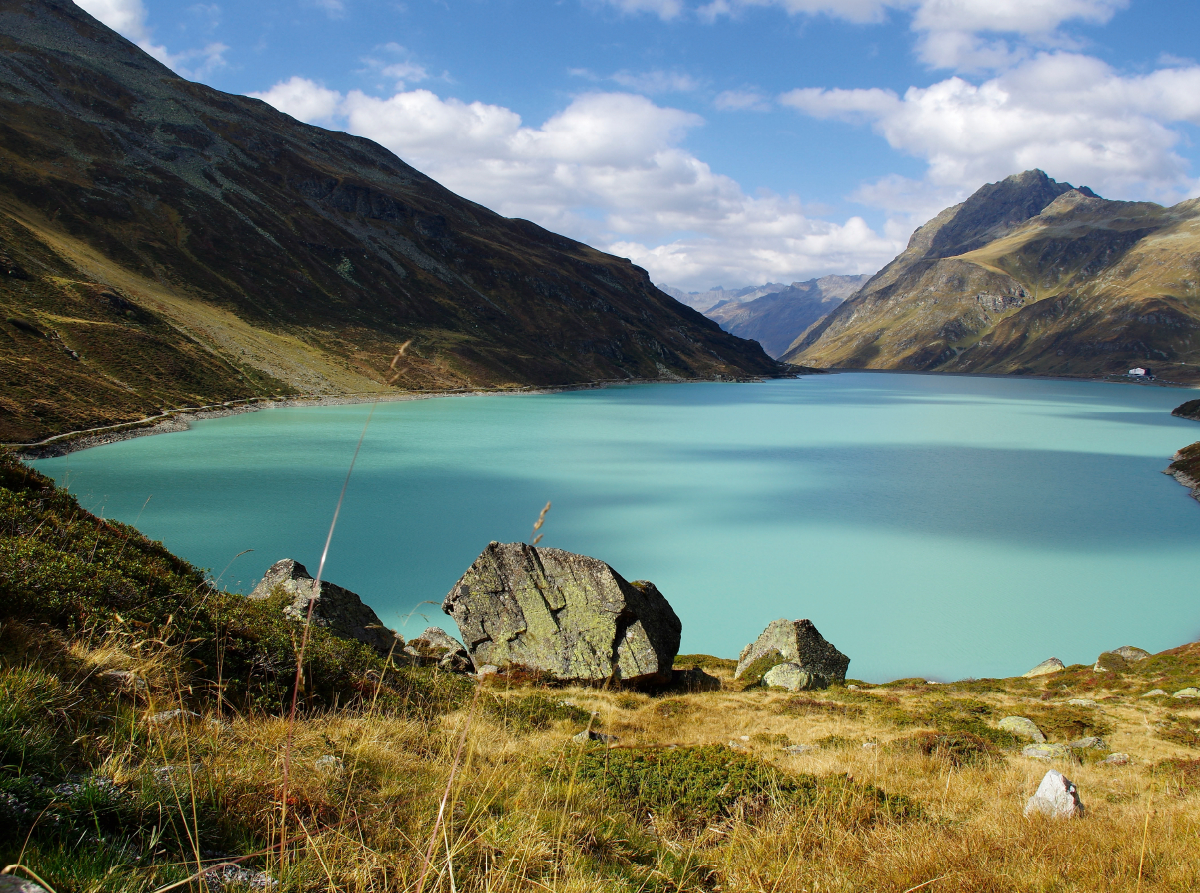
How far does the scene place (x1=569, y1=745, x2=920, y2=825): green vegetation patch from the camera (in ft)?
16.7

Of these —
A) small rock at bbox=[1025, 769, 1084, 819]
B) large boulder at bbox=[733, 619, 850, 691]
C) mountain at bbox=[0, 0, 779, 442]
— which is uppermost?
mountain at bbox=[0, 0, 779, 442]

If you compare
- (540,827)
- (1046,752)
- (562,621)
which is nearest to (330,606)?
(562,621)

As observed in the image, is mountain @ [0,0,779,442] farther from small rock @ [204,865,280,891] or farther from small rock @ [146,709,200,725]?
small rock @ [204,865,280,891]

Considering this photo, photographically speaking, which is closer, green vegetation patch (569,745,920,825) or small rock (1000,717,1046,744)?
green vegetation patch (569,745,920,825)

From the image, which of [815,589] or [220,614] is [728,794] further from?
[815,589]

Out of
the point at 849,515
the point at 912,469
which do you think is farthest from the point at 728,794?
the point at 912,469

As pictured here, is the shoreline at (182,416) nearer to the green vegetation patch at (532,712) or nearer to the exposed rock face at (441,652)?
the green vegetation patch at (532,712)

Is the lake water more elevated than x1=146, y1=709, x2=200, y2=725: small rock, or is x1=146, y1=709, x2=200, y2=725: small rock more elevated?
x1=146, y1=709, x2=200, y2=725: small rock

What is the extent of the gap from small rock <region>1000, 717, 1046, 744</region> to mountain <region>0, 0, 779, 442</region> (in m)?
37.9

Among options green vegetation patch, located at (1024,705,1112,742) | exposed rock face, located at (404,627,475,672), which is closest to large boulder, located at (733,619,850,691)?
green vegetation patch, located at (1024,705,1112,742)

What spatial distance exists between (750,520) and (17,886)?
35062 mm

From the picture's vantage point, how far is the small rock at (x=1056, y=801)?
5.03 m

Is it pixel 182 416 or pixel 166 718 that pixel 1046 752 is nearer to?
pixel 166 718

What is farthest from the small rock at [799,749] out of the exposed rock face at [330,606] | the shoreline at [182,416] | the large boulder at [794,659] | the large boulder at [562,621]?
the shoreline at [182,416]
